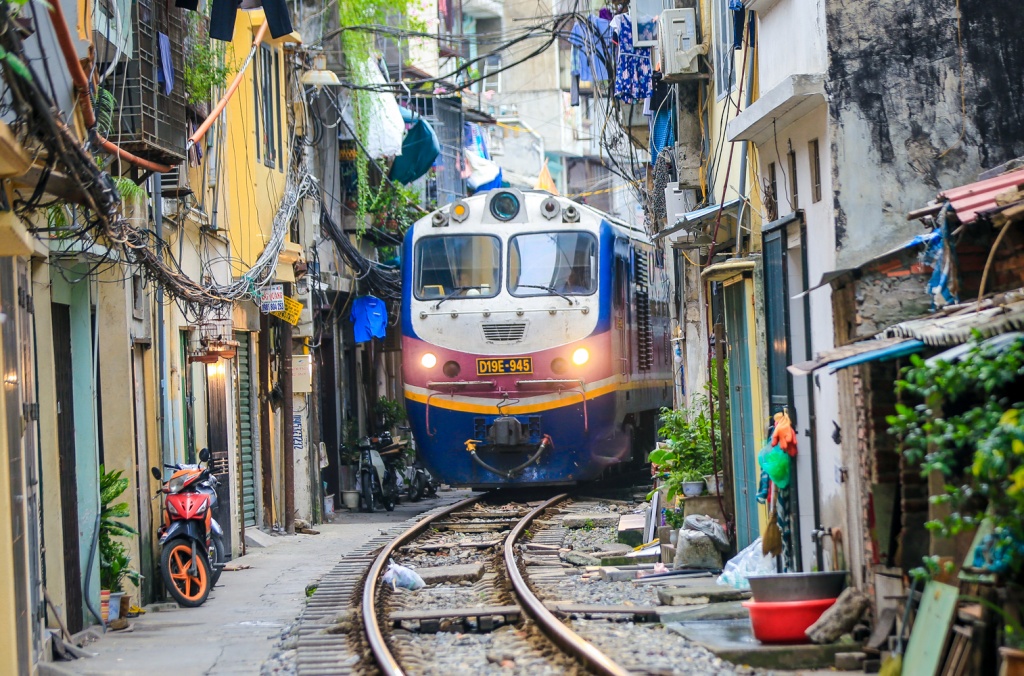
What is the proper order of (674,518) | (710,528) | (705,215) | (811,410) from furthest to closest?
(674,518)
(705,215)
(710,528)
(811,410)

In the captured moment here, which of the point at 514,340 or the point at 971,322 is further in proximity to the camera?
the point at 514,340

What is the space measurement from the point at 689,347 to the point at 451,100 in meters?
15.4

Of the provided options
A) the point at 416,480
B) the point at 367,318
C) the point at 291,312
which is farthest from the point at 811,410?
the point at 367,318

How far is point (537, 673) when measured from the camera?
299 inches

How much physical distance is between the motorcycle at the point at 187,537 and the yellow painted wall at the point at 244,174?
15.4 ft

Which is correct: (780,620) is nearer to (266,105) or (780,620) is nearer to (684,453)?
(684,453)

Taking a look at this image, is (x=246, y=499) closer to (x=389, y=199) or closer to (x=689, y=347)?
(x=689, y=347)

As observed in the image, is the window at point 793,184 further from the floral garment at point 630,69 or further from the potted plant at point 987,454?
the floral garment at point 630,69

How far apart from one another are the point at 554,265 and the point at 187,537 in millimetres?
7450

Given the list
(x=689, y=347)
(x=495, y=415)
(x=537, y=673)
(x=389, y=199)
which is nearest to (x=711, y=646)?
(x=537, y=673)

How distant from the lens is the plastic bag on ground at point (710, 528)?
35.6 ft

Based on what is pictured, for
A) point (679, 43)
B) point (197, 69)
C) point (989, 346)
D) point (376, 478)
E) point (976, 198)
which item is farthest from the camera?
point (376, 478)

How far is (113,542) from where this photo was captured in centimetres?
1062

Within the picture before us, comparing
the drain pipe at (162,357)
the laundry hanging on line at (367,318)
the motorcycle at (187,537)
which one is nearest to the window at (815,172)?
the motorcycle at (187,537)
